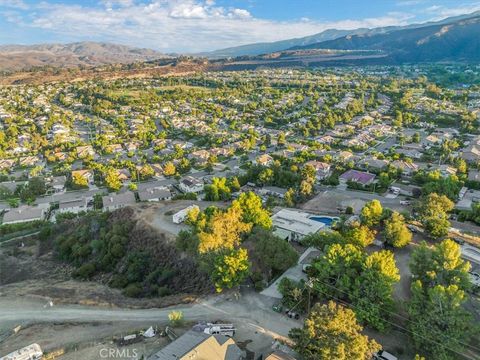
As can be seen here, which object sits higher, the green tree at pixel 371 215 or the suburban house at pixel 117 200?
the green tree at pixel 371 215

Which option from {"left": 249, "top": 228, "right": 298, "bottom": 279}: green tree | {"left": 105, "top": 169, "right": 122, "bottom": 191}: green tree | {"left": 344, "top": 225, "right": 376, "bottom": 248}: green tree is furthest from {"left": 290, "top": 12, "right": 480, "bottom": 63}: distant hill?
{"left": 249, "top": 228, "right": 298, "bottom": 279}: green tree

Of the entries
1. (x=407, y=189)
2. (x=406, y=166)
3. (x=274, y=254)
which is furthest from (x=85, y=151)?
(x=406, y=166)

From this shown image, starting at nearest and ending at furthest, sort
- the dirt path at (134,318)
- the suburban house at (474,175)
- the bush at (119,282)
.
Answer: the dirt path at (134,318), the bush at (119,282), the suburban house at (474,175)

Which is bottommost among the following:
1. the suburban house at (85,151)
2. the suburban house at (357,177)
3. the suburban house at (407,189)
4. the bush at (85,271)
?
the bush at (85,271)

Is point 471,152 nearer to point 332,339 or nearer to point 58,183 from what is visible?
point 332,339

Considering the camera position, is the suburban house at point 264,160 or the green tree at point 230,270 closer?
the green tree at point 230,270

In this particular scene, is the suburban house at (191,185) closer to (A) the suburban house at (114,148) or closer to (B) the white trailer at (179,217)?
(B) the white trailer at (179,217)

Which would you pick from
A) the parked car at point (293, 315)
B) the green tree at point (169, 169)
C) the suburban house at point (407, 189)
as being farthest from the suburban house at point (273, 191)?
the parked car at point (293, 315)
